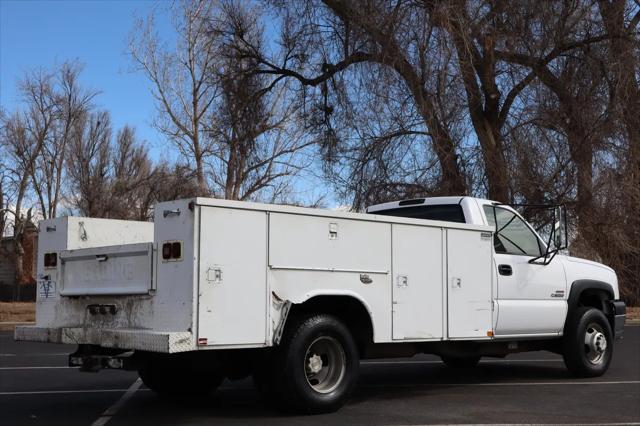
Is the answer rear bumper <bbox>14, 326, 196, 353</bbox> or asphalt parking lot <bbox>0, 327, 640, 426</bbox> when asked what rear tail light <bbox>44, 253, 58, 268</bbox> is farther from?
asphalt parking lot <bbox>0, 327, 640, 426</bbox>

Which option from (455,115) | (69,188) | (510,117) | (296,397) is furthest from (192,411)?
(69,188)

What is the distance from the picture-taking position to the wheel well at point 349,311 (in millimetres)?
7309

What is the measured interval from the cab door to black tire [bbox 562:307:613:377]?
237 millimetres

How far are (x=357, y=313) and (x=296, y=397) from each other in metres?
1.12

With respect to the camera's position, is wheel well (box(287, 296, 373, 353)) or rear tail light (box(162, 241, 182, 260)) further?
wheel well (box(287, 296, 373, 353))

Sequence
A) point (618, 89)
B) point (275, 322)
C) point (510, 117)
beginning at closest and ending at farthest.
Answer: point (275, 322), point (618, 89), point (510, 117)

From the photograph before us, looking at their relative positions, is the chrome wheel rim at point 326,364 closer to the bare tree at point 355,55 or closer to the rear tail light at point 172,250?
the rear tail light at point 172,250

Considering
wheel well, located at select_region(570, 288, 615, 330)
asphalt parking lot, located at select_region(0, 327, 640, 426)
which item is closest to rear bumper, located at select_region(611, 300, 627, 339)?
wheel well, located at select_region(570, 288, 615, 330)

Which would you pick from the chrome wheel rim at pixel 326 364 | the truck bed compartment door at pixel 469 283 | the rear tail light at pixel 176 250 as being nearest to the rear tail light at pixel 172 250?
the rear tail light at pixel 176 250

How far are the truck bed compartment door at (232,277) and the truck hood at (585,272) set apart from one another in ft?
16.3

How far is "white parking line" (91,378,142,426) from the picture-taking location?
23.4 ft

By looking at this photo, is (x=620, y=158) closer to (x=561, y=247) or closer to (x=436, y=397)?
(x=561, y=247)

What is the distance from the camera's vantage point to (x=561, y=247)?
9.21 meters

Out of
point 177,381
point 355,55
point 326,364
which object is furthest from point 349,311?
point 355,55
